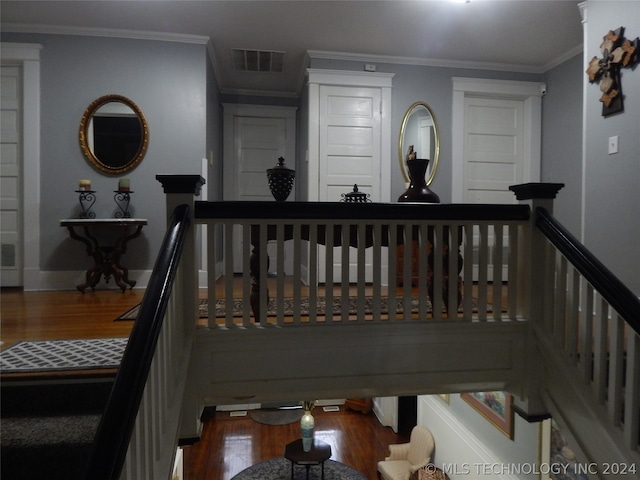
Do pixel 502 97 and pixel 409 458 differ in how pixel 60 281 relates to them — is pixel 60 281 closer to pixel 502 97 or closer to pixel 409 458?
pixel 409 458

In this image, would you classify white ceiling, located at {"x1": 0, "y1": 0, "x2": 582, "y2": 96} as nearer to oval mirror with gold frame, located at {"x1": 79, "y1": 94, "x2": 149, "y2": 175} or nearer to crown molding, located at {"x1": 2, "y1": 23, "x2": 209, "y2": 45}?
crown molding, located at {"x1": 2, "y1": 23, "x2": 209, "y2": 45}

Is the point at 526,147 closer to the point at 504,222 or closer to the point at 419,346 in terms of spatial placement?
the point at 504,222

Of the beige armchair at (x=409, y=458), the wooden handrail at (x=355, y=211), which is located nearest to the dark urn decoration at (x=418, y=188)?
the wooden handrail at (x=355, y=211)

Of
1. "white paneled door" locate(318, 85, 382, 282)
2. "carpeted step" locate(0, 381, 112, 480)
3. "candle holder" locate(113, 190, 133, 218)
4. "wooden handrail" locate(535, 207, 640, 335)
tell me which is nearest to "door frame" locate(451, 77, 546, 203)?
"white paneled door" locate(318, 85, 382, 282)

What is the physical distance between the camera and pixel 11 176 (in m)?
3.71

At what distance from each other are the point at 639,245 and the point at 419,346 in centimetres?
167

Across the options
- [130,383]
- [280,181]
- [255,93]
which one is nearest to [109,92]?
[255,93]

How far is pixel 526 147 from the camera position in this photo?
15.0 ft

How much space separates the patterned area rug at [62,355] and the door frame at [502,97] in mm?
3704

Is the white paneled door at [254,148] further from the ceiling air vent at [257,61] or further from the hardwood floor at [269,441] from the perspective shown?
the hardwood floor at [269,441]

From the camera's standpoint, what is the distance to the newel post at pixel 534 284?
2.02m

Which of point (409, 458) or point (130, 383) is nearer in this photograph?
point (130, 383)

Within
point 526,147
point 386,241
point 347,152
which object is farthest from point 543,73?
point 386,241

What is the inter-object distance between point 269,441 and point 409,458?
2.36m
